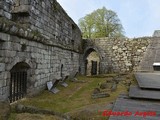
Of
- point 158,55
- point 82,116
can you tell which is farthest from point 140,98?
Result: point 158,55

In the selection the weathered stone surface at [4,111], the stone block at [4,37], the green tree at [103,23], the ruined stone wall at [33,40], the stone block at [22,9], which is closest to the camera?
the weathered stone surface at [4,111]

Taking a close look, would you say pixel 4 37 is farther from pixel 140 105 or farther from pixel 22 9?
pixel 140 105

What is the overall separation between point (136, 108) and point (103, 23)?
88.4ft

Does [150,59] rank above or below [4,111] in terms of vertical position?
above

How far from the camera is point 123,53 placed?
15750mm

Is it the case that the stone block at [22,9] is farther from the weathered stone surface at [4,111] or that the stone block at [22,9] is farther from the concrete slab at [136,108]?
the concrete slab at [136,108]

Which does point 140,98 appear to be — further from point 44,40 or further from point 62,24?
point 62,24

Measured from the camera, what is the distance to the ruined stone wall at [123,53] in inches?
605

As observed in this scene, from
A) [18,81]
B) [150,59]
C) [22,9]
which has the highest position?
[22,9]

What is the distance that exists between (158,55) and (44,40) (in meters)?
5.87

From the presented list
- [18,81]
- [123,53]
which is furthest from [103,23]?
[18,81]

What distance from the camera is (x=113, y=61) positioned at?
16.0 m

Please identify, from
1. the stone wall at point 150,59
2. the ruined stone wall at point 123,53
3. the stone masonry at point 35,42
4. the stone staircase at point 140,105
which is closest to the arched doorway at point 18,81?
the stone masonry at point 35,42

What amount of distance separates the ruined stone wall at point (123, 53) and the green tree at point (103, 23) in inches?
542
